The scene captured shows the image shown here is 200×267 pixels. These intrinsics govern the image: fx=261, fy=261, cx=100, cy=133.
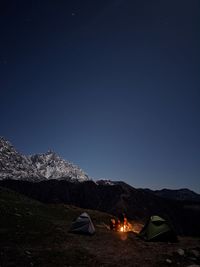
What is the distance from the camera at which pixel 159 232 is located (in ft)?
76.6

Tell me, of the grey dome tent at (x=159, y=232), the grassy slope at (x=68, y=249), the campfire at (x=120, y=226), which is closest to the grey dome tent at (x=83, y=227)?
the grassy slope at (x=68, y=249)

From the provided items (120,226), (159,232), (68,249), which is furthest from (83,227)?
(120,226)

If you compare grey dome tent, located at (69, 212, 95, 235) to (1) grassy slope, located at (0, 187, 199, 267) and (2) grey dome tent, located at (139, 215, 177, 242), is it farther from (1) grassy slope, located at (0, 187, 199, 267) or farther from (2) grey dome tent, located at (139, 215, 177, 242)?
(2) grey dome tent, located at (139, 215, 177, 242)

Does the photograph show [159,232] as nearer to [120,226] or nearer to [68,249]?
[68,249]

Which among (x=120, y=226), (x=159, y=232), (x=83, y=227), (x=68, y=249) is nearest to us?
(x=68, y=249)

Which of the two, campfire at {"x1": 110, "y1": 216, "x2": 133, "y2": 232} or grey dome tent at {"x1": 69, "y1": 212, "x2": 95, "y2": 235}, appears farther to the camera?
campfire at {"x1": 110, "y1": 216, "x2": 133, "y2": 232}

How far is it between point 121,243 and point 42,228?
25.2 feet

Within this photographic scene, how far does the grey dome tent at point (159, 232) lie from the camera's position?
2305 cm

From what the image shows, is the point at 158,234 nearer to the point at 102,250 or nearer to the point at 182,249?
the point at 182,249

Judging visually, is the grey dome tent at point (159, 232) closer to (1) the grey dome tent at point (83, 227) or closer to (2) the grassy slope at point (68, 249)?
(2) the grassy slope at point (68, 249)

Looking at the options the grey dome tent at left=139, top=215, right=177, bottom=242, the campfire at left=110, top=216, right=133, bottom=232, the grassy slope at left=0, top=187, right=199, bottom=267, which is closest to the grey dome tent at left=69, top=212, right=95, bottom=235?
the grassy slope at left=0, top=187, right=199, bottom=267

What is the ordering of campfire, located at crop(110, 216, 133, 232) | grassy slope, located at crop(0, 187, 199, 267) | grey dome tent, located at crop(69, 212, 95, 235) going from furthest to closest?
1. campfire, located at crop(110, 216, 133, 232)
2. grey dome tent, located at crop(69, 212, 95, 235)
3. grassy slope, located at crop(0, 187, 199, 267)

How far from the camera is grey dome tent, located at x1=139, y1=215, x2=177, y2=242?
2305cm

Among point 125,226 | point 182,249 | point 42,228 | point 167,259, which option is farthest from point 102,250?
point 125,226
